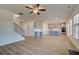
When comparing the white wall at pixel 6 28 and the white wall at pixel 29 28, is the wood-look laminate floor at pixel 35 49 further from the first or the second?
the white wall at pixel 29 28

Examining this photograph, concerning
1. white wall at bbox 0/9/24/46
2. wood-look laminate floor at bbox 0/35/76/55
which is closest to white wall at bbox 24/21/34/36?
white wall at bbox 0/9/24/46

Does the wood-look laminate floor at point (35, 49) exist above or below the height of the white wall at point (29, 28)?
below

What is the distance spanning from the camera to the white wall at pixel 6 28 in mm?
5824

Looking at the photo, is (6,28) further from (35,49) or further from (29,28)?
(29,28)

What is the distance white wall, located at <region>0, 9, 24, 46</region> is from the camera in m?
5.82

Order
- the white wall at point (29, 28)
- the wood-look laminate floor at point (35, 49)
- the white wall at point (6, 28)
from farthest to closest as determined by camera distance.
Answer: the white wall at point (29, 28) → the white wall at point (6, 28) → the wood-look laminate floor at point (35, 49)

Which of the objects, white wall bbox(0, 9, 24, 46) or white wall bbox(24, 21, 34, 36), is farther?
white wall bbox(24, 21, 34, 36)

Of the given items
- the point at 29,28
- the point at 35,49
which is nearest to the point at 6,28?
the point at 35,49

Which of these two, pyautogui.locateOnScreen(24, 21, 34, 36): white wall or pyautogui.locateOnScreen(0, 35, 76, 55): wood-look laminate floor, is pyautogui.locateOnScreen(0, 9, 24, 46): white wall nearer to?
pyautogui.locateOnScreen(0, 35, 76, 55): wood-look laminate floor

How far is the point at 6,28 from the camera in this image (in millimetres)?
6219

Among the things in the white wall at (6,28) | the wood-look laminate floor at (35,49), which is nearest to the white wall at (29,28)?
the white wall at (6,28)

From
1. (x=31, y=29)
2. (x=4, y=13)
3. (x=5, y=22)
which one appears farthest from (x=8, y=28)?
(x=31, y=29)
